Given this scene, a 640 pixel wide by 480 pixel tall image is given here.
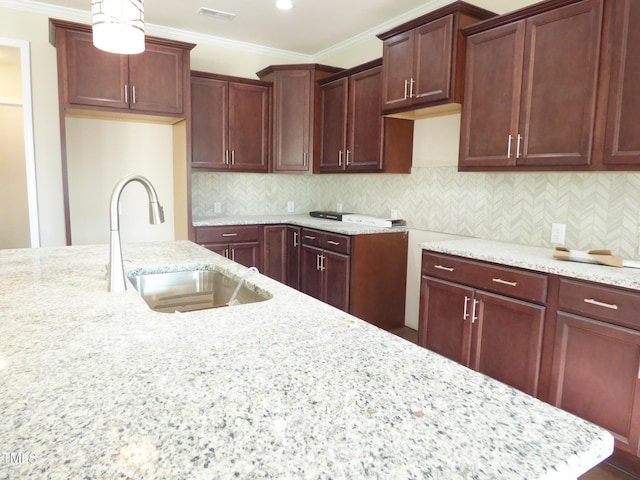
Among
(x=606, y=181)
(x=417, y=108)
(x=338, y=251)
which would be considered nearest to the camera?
(x=606, y=181)

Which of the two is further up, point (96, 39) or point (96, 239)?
point (96, 39)

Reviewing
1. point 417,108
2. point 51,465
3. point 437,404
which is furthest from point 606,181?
point 51,465

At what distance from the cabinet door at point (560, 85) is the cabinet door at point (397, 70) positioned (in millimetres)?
836

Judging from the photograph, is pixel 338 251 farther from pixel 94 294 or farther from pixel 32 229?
pixel 32 229

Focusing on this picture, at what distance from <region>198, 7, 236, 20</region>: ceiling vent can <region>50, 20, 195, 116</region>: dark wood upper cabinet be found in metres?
0.30

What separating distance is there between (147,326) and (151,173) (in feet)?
11.1

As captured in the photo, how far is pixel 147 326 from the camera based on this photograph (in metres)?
1.06

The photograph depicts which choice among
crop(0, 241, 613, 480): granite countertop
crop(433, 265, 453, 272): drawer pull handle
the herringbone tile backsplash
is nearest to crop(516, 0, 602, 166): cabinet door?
the herringbone tile backsplash

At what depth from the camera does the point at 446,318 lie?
8.54 feet

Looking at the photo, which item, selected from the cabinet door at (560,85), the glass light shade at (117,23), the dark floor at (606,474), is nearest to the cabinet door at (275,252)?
the cabinet door at (560,85)

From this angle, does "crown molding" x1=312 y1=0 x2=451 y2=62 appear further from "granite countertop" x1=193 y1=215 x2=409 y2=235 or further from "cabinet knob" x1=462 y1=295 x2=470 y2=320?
"cabinet knob" x1=462 y1=295 x2=470 y2=320

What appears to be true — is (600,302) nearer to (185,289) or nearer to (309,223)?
(185,289)

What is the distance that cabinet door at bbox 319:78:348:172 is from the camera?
12.6 feet

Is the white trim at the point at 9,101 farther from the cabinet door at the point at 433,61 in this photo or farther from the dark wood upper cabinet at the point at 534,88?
the dark wood upper cabinet at the point at 534,88
